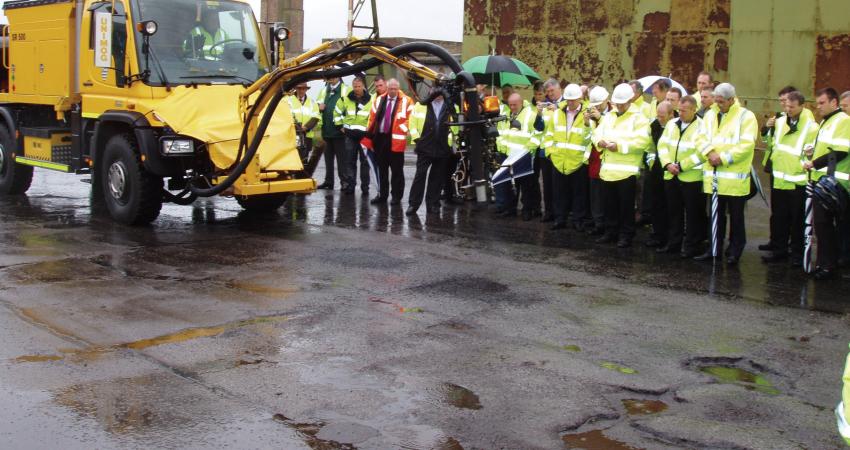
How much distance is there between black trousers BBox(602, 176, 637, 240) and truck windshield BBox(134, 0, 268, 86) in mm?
4588

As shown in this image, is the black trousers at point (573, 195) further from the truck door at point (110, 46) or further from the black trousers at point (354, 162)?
the truck door at point (110, 46)

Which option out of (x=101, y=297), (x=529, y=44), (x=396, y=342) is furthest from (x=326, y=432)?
(x=529, y=44)

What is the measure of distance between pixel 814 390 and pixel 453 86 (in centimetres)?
474

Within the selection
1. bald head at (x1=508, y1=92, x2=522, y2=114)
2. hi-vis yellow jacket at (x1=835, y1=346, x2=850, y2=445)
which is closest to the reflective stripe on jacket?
bald head at (x1=508, y1=92, x2=522, y2=114)

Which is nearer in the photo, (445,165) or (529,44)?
(445,165)

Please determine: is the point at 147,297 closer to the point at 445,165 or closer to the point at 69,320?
the point at 69,320

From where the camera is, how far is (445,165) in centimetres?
1326

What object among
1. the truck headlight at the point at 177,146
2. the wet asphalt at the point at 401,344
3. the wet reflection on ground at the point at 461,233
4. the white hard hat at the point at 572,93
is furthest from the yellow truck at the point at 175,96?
the white hard hat at the point at 572,93

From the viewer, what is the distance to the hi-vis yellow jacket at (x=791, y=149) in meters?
9.66

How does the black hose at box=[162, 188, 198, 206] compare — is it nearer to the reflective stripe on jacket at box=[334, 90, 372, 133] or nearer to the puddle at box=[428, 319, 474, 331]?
the reflective stripe on jacket at box=[334, 90, 372, 133]

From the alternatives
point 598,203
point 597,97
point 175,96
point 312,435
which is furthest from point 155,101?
point 312,435

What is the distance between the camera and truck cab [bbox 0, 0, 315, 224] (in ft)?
35.8

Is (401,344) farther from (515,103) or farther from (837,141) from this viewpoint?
(515,103)

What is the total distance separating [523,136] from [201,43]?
4237mm
